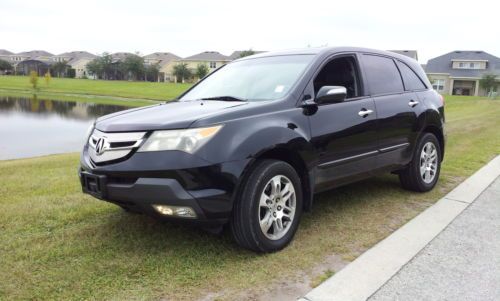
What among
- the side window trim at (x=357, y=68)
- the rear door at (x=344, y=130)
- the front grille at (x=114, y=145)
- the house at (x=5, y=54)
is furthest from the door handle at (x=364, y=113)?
the house at (x=5, y=54)

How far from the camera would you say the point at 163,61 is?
116000 millimetres

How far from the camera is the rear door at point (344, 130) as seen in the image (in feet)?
13.3

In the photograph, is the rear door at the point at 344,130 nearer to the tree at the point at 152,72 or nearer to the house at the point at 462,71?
the house at the point at 462,71

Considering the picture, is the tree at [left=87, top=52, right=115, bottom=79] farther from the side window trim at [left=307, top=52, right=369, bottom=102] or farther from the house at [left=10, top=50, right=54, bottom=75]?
the side window trim at [left=307, top=52, right=369, bottom=102]

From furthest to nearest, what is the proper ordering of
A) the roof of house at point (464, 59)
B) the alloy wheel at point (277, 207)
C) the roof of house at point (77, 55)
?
the roof of house at point (77, 55), the roof of house at point (464, 59), the alloy wheel at point (277, 207)

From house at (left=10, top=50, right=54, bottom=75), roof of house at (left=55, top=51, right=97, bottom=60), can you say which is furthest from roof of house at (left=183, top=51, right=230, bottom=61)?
roof of house at (left=55, top=51, right=97, bottom=60)

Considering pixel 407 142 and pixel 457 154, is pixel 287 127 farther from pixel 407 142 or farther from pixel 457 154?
pixel 457 154

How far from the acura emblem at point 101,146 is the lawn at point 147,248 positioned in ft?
2.66

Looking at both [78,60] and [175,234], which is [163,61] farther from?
[175,234]

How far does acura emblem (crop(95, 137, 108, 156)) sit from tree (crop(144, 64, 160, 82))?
333 feet

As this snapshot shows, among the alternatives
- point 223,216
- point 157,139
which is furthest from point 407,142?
point 157,139

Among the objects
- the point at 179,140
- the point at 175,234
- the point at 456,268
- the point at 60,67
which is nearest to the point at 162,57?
the point at 60,67

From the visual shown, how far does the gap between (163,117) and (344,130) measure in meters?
1.78

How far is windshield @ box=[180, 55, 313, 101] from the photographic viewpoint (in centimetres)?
412
